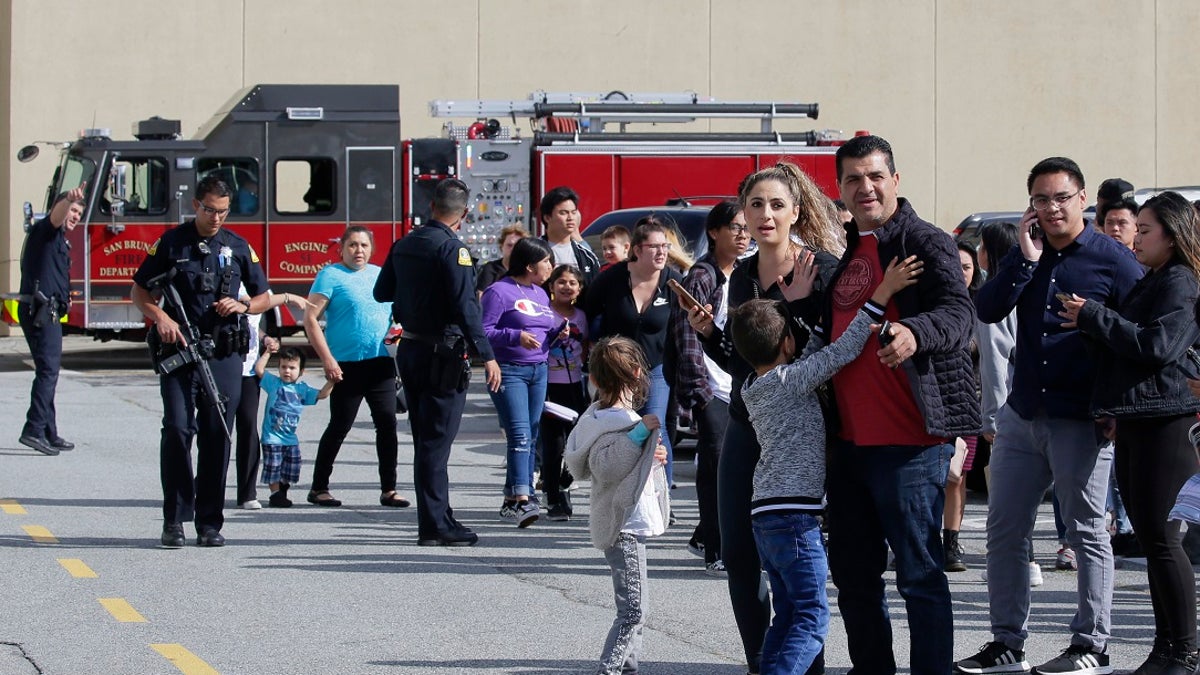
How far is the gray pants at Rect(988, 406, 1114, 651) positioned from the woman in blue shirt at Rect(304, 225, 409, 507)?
4906 mm

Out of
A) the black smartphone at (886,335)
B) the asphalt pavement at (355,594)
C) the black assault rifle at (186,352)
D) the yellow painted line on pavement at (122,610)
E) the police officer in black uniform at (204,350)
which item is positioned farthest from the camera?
the police officer in black uniform at (204,350)

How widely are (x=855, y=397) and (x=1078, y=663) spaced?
159 cm

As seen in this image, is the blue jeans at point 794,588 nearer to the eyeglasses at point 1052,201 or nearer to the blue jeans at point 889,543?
the blue jeans at point 889,543

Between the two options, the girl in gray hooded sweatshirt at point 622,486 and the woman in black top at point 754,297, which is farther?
the girl in gray hooded sweatshirt at point 622,486

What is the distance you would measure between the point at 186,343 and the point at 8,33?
19.3 m

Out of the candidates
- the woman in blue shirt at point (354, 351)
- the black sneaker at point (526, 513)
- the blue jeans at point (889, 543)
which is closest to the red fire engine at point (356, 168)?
the woman in blue shirt at point (354, 351)

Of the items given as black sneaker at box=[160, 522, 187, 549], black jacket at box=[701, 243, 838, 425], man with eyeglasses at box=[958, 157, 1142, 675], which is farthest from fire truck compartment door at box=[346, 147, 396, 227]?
man with eyeglasses at box=[958, 157, 1142, 675]

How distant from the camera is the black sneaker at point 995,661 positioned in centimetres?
609

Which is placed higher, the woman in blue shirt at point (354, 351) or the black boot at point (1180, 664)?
the woman in blue shirt at point (354, 351)

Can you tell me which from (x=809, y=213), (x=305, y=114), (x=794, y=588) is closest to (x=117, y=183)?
(x=305, y=114)

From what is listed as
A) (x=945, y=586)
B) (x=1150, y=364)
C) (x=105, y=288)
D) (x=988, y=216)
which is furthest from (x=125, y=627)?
(x=105, y=288)

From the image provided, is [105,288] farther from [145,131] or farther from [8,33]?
[8,33]

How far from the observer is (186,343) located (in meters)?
8.65

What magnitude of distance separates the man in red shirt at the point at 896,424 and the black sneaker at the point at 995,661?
→ 0.85 meters
